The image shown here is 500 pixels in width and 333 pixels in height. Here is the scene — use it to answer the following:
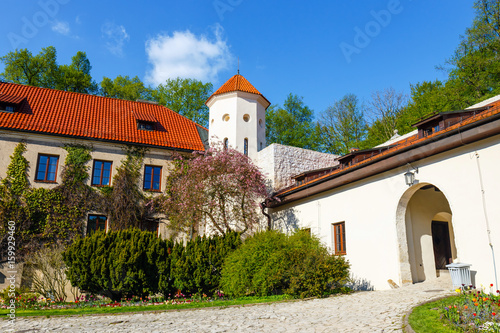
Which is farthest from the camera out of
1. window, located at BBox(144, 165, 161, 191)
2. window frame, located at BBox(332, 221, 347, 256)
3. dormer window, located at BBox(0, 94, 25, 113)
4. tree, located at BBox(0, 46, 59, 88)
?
tree, located at BBox(0, 46, 59, 88)

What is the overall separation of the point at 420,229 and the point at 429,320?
6.53 meters

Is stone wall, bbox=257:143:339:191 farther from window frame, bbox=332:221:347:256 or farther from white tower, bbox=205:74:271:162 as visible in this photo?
window frame, bbox=332:221:347:256

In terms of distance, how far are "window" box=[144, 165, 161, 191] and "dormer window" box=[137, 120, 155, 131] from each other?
229cm

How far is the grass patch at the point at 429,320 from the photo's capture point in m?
5.71

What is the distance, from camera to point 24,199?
1560cm

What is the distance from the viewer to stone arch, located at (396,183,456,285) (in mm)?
11102

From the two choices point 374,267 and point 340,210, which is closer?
point 374,267

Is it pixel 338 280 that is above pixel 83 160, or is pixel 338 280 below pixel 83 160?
below

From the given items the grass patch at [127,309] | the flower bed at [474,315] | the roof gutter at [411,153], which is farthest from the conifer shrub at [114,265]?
the flower bed at [474,315]

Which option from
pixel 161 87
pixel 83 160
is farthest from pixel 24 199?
pixel 161 87

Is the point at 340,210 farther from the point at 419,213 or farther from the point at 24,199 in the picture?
the point at 24,199

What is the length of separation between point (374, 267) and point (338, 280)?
157 centimetres

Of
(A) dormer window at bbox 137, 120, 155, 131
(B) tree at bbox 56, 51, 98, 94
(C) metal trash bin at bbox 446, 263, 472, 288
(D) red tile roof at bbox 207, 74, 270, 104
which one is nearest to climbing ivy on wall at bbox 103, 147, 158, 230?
(A) dormer window at bbox 137, 120, 155, 131

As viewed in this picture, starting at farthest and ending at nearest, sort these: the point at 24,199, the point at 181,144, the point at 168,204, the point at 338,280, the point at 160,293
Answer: the point at 181,144 < the point at 168,204 < the point at 24,199 < the point at 160,293 < the point at 338,280
